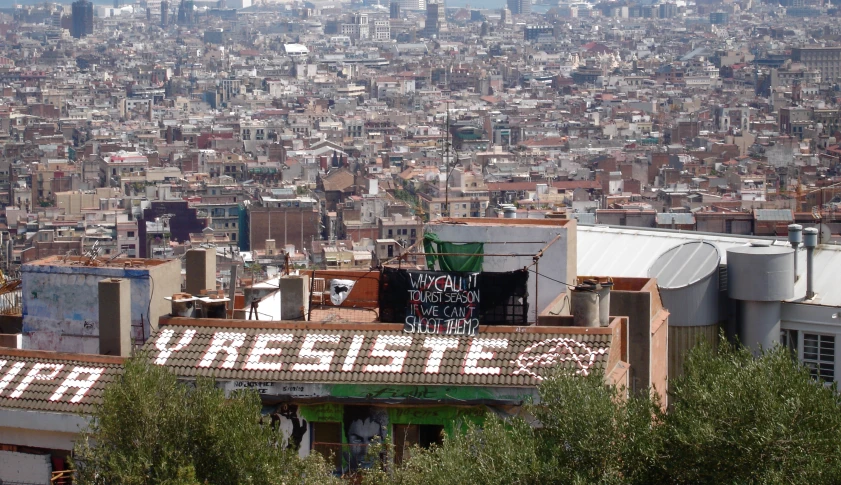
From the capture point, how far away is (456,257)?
9391mm

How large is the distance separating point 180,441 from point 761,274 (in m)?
4.62

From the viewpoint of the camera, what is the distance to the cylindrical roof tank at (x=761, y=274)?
10539mm

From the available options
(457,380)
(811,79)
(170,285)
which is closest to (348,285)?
(170,285)

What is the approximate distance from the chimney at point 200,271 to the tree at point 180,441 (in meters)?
2.31

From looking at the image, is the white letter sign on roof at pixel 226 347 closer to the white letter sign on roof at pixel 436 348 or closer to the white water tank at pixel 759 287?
the white letter sign on roof at pixel 436 348

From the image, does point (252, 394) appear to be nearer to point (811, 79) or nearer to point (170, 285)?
point (170, 285)

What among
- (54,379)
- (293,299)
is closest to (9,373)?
(54,379)

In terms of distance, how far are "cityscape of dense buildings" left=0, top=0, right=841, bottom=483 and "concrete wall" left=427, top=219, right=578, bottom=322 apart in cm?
2

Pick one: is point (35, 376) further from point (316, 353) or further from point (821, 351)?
point (821, 351)

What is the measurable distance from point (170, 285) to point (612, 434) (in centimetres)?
321

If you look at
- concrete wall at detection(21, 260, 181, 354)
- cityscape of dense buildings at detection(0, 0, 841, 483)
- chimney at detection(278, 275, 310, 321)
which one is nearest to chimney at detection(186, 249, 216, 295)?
cityscape of dense buildings at detection(0, 0, 841, 483)

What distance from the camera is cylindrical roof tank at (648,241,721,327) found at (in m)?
10.7

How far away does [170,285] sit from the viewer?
363 inches

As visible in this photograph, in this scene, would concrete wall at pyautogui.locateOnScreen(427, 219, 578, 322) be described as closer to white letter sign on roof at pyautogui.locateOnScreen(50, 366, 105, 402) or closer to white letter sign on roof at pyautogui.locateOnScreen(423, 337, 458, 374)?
white letter sign on roof at pyautogui.locateOnScreen(423, 337, 458, 374)
